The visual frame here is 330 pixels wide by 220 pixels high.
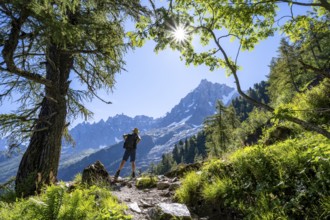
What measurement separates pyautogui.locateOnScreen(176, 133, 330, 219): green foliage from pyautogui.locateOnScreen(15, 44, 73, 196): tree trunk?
178 inches

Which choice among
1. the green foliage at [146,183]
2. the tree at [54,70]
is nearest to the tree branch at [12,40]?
the tree at [54,70]

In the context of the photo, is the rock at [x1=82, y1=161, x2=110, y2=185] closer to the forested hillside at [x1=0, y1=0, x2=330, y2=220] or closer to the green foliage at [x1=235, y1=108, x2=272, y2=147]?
the forested hillside at [x1=0, y1=0, x2=330, y2=220]

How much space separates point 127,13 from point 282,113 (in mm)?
8540

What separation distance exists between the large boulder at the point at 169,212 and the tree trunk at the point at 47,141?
13.9ft

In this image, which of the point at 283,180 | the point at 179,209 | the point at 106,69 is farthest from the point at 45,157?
the point at 283,180

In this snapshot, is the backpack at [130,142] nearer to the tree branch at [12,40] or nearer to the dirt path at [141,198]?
the dirt path at [141,198]

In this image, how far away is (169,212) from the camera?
17.6ft

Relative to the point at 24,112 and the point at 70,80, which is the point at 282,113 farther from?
the point at 24,112

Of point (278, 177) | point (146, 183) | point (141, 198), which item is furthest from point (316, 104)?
point (141, 198)

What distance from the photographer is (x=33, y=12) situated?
15.6 feet

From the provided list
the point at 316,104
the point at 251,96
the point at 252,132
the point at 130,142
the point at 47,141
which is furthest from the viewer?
the point at 251,96

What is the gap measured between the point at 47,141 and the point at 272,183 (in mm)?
7044

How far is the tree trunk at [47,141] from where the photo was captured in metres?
8.12

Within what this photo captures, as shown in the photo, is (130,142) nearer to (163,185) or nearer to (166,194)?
(163,185)
